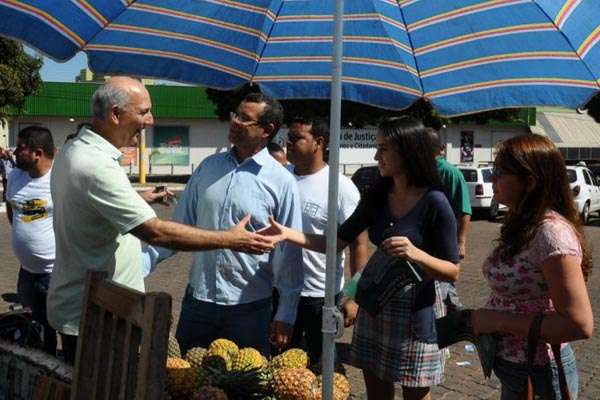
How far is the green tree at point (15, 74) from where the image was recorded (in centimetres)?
2506

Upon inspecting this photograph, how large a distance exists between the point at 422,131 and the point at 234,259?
1.13 meters

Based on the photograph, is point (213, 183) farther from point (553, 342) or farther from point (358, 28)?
point (553, 342)

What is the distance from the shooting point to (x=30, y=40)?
133 inches

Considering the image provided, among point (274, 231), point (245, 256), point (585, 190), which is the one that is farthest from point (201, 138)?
point (274, 231)

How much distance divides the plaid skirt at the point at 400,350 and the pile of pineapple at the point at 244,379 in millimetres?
262

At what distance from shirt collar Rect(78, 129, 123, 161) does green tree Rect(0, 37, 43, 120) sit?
23.7 m

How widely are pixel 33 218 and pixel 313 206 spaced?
226cm

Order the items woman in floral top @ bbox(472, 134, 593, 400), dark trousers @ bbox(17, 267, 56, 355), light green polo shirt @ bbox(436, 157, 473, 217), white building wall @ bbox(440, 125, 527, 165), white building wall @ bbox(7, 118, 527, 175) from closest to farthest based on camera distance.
→ woman in floral top @ bbox(472, 134, 593, 400) < dark trousers @ bbox(17, 267, 56, 355) < light green polo shirt @ bbox(436, 157, 473, 217) < white building wall @ bbox(7, 118, 527, 175) < white building wall @ bbox(440, 125, 527, 165)

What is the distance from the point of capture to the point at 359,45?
12.9 feet

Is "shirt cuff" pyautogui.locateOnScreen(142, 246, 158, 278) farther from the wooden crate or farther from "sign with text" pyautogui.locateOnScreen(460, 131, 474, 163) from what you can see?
"sign with text" pyautogui.locateOnScreen(460, 131, 474, 163)

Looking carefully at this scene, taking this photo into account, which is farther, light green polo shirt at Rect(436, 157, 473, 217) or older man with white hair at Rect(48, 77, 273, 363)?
light green polo shirt at Rect(436, 157, 473, 217)

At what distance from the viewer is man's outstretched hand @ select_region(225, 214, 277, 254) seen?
2.99m

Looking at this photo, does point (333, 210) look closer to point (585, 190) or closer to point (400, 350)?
point (400, 350)

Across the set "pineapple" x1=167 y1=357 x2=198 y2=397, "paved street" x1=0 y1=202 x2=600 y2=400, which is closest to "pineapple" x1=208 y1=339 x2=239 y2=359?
"pineapple" x1=167 y1=357 x2=198 y2=397
